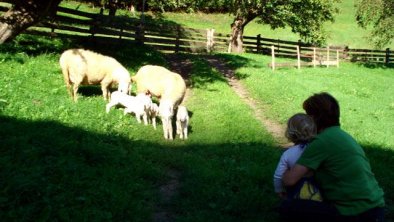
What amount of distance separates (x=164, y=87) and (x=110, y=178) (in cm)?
531

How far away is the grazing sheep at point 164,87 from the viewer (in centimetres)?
1048

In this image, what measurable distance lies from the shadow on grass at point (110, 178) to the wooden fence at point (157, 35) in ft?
34.4

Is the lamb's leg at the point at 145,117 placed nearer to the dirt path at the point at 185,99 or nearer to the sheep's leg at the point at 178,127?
the sheep's leg at the point at 178,127

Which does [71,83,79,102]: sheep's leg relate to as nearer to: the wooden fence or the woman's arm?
the wooden fence

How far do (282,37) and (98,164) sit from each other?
4247 centimetres

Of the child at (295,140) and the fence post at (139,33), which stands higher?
the fence post at (139,33)

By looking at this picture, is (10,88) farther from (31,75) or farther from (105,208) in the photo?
(105,208)

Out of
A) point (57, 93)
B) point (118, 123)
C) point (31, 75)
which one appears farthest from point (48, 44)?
point (118, 123)

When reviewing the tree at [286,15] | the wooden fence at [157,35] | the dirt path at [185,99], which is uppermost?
the tree at [286,15]

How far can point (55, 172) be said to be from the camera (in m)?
6.19

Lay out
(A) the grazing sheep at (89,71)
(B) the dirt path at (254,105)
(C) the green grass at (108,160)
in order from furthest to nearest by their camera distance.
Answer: (A) the grazing sheep at (89,71) < (B) the dirt path at (254,105) < (C) the green grass at (108,160)

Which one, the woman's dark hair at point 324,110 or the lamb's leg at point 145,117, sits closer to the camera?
the woman's dark hair at point 324,110

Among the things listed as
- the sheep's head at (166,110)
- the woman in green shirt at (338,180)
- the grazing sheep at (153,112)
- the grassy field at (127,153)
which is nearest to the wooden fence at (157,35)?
the grassy field at (127,153)

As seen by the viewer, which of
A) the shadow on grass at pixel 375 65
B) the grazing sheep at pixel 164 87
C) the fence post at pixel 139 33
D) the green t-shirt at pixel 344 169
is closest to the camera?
the green t-shirt at pixel 344 169
